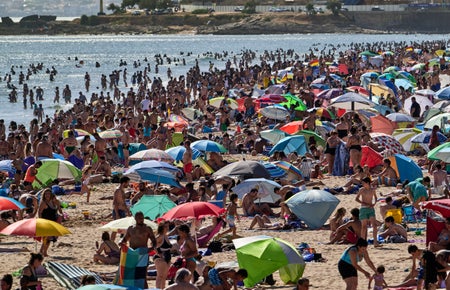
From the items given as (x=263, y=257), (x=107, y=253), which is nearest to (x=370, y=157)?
(x=107, y=253)

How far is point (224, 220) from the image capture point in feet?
46.4

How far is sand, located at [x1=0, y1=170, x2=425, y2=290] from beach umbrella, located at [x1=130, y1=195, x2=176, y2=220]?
2.74 feet

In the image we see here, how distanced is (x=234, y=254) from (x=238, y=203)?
12.8 feet

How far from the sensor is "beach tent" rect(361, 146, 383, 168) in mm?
18297

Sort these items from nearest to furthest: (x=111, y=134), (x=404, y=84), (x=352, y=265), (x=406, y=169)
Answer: (x=352, y=265)
(x=406, y=169)
(x=111, y=134)
(x=404, y=84)

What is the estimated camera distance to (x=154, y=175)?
15867 millimetres

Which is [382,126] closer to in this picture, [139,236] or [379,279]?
[379,279]

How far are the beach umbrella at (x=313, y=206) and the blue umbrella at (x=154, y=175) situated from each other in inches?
89.8

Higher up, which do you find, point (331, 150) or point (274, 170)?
point (274, 170)

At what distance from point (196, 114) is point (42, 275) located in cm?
1709

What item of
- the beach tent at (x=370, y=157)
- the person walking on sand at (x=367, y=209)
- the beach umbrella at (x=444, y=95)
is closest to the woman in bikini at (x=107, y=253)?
the person walking on sand at (x=367, y=209)

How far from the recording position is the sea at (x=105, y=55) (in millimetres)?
52016

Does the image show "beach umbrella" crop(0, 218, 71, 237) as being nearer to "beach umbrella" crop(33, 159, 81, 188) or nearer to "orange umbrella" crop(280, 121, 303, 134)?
"beach umbrella" crop(33, 159, 81, 188)

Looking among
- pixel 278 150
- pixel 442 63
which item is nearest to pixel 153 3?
pixel 442 63
